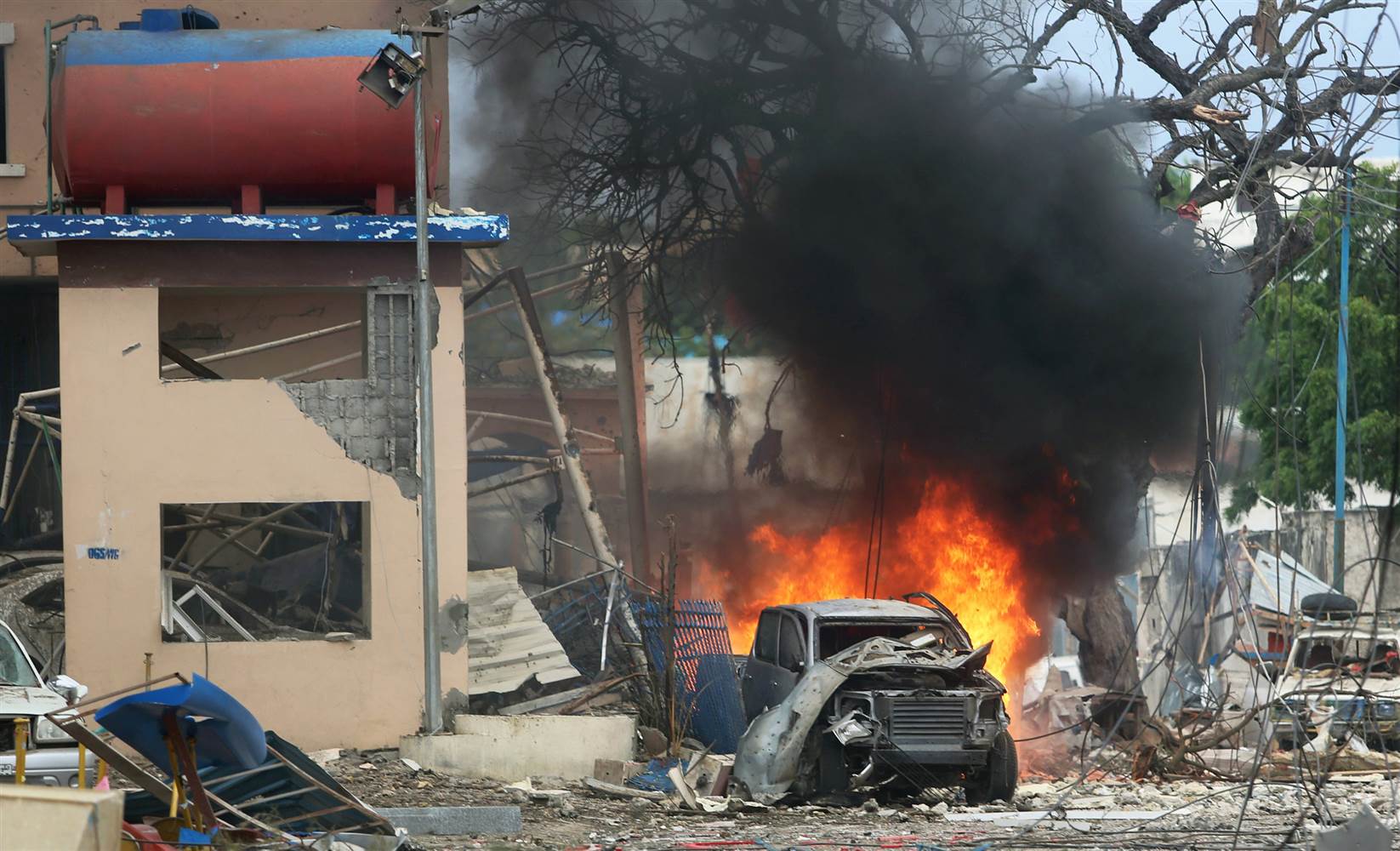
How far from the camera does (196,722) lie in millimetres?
7480

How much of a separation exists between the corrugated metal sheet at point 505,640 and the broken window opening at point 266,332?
9.68ft

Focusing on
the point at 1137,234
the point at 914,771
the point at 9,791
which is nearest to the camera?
the point at 9,791

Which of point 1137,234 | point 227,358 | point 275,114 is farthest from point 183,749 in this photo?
point 1137,234

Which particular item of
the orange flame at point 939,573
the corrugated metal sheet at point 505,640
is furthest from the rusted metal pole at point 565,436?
the orange flame at point 939,573

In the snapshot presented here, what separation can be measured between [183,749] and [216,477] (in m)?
→ 6.24

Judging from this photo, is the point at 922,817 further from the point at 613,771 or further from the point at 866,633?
the point at 613,771

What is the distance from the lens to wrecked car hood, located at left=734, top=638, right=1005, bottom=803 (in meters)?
11.1

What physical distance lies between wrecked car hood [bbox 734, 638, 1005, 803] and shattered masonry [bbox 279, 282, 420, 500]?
13.3 feet

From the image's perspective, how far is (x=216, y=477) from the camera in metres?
13.3

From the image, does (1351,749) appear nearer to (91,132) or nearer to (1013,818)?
(1013,818)

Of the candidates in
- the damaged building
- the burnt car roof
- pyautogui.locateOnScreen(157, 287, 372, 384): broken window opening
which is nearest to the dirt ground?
the damaged building

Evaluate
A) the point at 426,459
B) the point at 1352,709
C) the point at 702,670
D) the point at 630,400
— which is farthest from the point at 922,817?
the point at 630,400

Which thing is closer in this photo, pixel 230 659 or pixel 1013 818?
pixel 1013 818

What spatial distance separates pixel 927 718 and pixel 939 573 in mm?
8069
